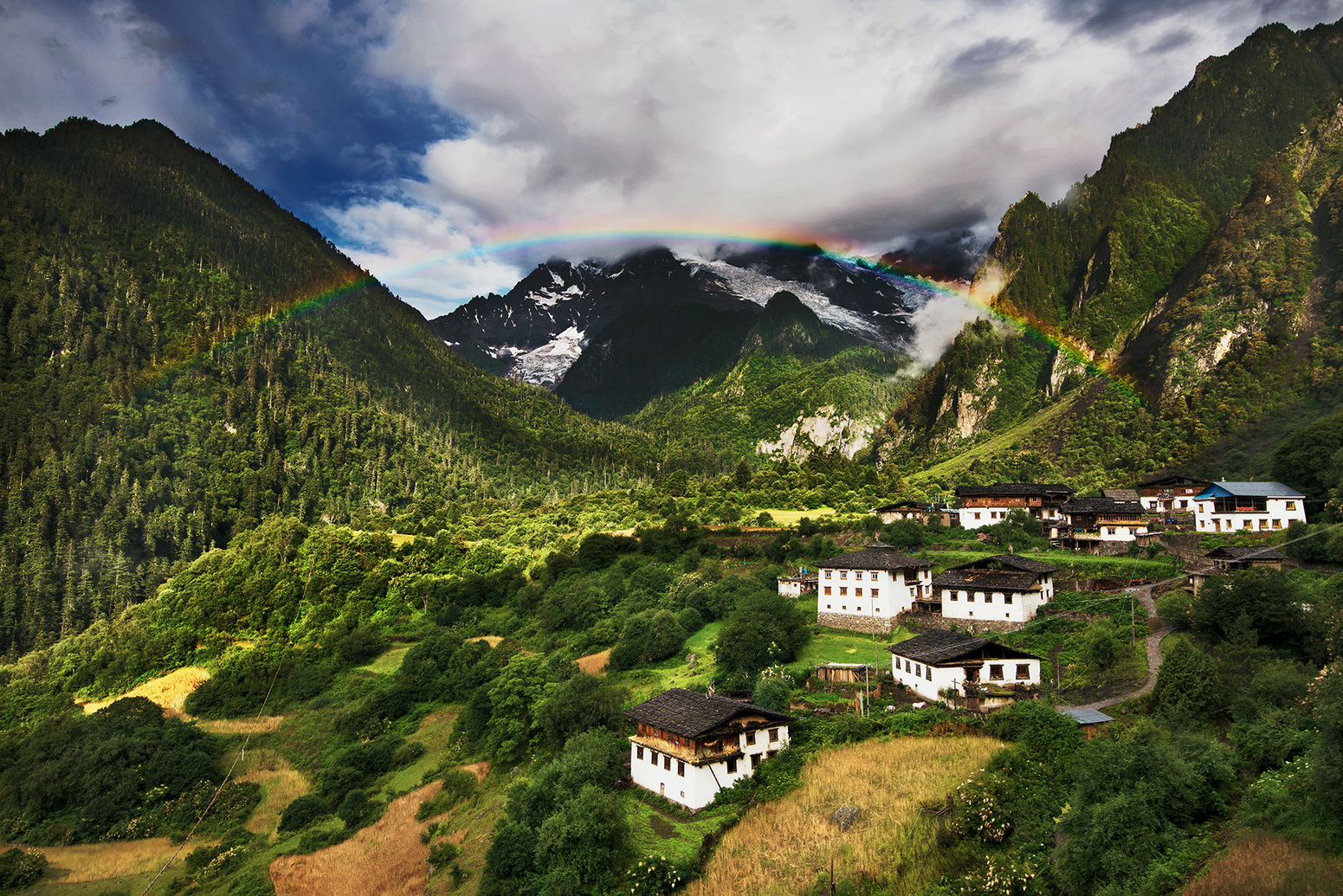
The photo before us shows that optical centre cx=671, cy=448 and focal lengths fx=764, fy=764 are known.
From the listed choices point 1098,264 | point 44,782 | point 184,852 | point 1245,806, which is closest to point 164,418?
point 44,782

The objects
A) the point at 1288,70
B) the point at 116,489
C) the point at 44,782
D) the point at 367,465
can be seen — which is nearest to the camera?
the point at 44,782

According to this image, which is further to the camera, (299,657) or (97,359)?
(97,359)

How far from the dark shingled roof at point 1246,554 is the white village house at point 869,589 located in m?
16.9

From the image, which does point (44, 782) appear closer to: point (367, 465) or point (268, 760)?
point (268, 760)

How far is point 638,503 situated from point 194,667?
5501 centimetres

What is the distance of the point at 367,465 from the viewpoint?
14725 cm

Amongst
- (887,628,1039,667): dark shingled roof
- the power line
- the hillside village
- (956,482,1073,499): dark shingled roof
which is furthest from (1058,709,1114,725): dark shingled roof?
the power line

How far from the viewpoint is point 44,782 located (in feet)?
168

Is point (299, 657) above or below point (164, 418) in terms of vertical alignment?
below

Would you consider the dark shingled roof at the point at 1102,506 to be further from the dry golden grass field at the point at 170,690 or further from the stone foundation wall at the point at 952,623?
the dry golden grass field at the point at 170,690

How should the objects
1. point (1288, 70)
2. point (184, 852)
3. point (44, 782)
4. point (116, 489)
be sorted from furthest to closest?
1. point (1288, 70)
2. point (116, 489)
3. point (44, 782)
4. point (184, 852)

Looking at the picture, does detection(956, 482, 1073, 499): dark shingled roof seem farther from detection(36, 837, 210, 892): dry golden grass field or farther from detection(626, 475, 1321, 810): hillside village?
detection(36, 837, 210, 892): dry golden grass field

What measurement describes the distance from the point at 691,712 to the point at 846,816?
29.1ft

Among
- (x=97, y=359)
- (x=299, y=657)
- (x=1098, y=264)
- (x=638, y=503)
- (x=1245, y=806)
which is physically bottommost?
(x=299, y=657)
